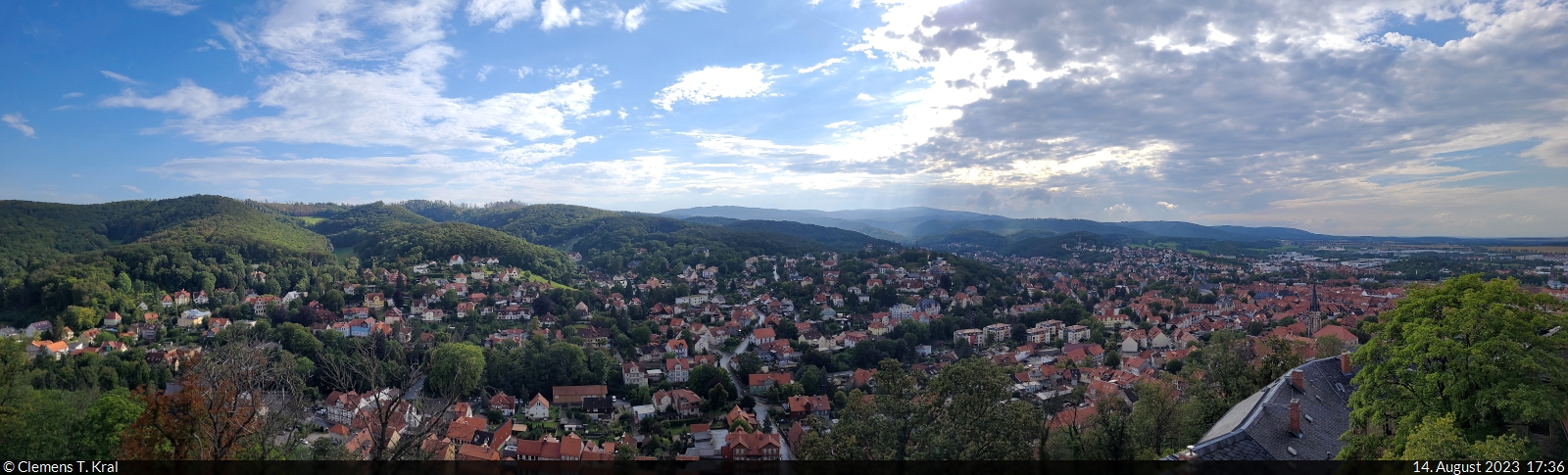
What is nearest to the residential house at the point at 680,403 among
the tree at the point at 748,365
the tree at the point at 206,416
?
the tree at the point at 748,365

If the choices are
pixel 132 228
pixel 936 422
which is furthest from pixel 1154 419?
pixel 132 228

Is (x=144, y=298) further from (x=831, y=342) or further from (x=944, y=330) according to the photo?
(x=944, y=330)

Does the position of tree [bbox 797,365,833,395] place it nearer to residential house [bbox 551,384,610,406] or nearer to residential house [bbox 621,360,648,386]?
residential house [bbox 621,360,648,386]

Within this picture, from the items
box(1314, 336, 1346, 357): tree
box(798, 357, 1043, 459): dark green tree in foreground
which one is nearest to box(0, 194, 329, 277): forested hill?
box(798, 357, 1043, 459): dark green tree in foreground

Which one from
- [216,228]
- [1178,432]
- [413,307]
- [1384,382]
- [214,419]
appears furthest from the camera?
[216,228]

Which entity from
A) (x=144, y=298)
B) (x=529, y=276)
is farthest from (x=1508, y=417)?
(x=529, y=276)

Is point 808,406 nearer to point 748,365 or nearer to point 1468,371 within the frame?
point 748,365

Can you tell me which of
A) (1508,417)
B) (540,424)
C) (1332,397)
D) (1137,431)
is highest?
(1508,417)
